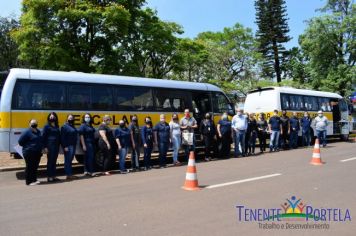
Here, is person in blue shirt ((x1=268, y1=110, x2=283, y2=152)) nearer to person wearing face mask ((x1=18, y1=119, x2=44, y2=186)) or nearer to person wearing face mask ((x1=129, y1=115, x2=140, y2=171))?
person wearing face mask ((x1=129, y1=115, x2=140, y2=171))

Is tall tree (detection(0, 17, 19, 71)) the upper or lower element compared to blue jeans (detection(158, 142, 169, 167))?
upper

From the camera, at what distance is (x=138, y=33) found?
79.3 ft

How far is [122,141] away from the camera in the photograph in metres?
11.9

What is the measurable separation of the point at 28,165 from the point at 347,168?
879 cm

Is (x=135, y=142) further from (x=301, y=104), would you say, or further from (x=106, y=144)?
(x=301, y=104)

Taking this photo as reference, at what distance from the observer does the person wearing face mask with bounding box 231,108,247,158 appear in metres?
15.7

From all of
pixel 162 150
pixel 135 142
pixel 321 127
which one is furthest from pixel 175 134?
pixel 321 127

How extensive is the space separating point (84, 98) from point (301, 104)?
13.4m

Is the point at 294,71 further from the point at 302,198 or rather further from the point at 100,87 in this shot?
the point at 302,198

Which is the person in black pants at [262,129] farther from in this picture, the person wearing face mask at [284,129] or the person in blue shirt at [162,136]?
the person in blue shirt at [162,136]

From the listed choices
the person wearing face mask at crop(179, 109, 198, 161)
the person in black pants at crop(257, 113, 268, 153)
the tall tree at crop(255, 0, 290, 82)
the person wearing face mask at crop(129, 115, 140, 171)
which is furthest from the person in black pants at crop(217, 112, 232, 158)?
the tall tree at crop(255, 0, 290, 82)

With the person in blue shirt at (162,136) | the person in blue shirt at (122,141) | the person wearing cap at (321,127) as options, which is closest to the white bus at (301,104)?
the person wearing cap at (321,127)

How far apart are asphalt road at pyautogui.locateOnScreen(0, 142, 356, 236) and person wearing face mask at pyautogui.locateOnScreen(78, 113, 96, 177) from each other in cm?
78

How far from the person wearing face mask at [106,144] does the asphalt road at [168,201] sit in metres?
0.83
